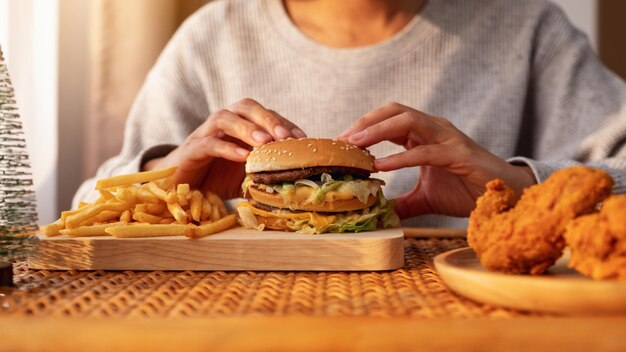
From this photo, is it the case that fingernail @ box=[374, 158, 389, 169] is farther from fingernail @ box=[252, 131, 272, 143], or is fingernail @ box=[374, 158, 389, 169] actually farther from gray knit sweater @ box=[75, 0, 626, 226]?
gray knit sweater @ box=[75, 0, 626, 226]

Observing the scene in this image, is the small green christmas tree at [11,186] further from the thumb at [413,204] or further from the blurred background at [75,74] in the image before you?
the blurred background at [75,74]

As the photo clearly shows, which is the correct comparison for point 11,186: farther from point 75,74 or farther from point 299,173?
point 75,74

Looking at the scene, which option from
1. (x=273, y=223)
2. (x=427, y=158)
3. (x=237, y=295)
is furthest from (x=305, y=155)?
(x=237, y=295)

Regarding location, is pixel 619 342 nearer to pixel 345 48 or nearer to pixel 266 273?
pixel 266 273

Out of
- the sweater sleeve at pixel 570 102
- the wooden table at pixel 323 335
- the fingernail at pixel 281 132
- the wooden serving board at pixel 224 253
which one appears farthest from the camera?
the sweater sleeve at pixel 570 102

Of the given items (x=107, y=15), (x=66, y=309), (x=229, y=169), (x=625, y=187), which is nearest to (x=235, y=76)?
(x=229, y=169)

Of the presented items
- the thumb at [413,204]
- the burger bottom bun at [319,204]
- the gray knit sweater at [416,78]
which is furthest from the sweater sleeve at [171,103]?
the burger bottom bun at [319,204]
